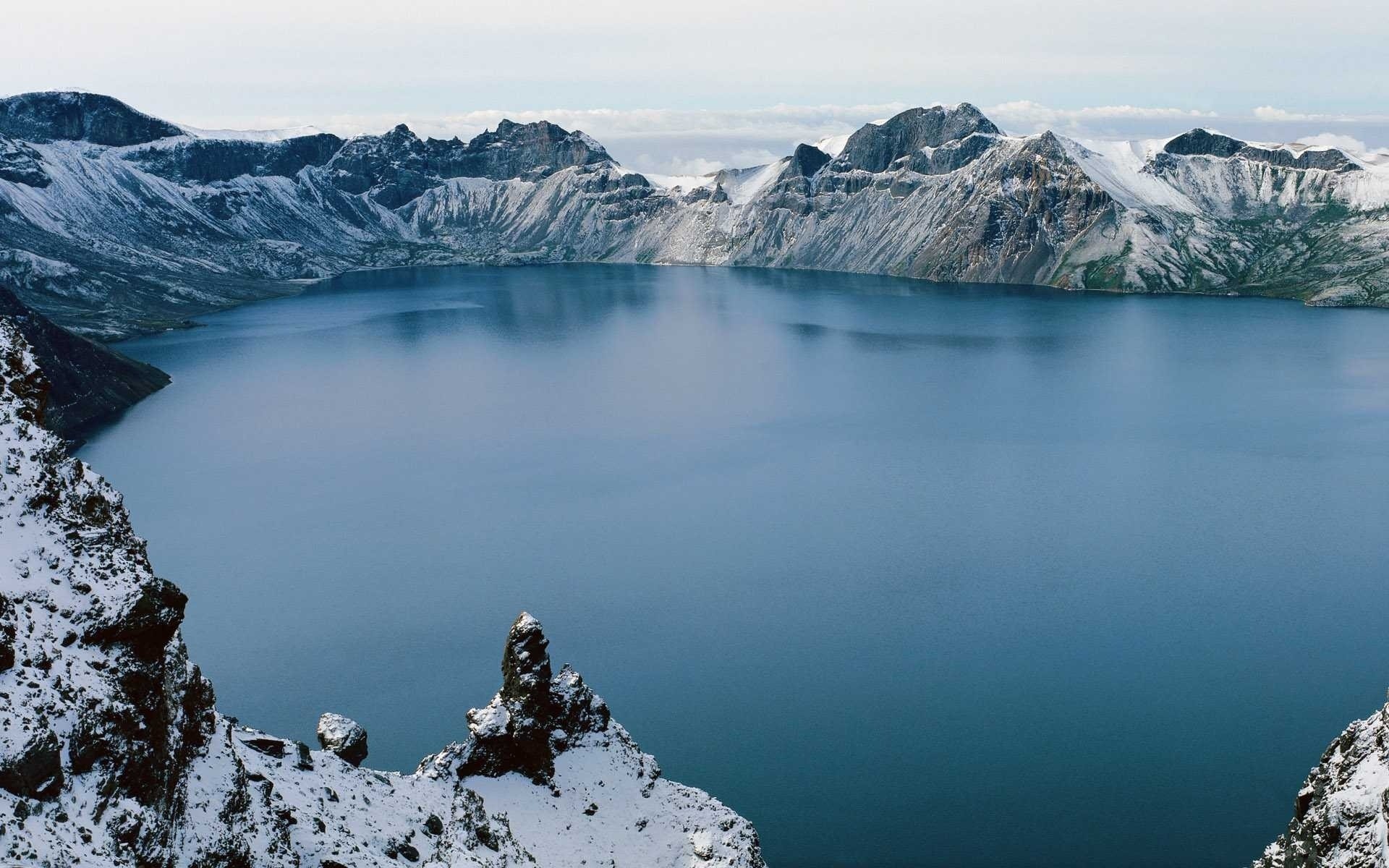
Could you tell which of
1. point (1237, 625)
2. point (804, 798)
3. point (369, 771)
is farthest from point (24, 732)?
point (1237, 625)

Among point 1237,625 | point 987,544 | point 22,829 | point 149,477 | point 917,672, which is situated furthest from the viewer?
point 149,477

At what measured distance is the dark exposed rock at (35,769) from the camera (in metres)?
23.3

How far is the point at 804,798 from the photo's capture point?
57812 mm

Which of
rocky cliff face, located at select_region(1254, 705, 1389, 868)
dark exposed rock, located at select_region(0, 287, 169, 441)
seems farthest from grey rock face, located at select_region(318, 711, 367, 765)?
dark exposed rock, located at select_region(0, 287, 169, 441)

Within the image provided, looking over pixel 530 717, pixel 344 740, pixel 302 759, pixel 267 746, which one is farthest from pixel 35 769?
pixel 530 717

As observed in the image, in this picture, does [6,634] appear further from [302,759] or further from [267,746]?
[302,759]

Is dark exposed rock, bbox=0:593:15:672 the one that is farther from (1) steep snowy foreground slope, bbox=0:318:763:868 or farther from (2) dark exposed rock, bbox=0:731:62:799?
(2) dark exposed rock, bbox=0:731:62:799

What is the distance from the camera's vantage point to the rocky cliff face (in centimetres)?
3197

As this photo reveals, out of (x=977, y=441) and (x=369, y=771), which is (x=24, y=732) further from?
(x=977, y=441)

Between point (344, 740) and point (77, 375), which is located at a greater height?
point (77, 375)

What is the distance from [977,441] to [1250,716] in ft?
241

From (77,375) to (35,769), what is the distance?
6117 inches

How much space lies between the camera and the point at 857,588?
86438 mm

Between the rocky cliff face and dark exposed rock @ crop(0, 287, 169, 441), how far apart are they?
146891mm
